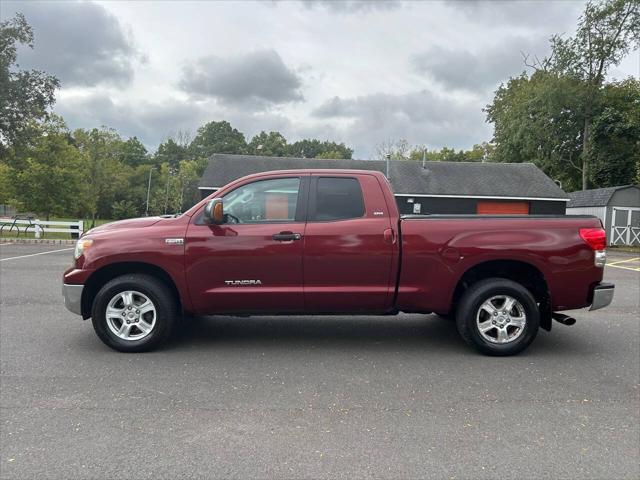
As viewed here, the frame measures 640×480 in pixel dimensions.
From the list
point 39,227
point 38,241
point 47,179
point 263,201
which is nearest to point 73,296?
point 263,201

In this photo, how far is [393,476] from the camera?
8.83 ft

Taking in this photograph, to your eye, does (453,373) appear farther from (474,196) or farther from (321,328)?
(474,196)

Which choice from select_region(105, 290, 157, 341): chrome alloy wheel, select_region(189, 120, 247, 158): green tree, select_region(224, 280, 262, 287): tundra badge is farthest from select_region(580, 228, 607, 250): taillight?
select_region(189, 120, 247, 158): green tree

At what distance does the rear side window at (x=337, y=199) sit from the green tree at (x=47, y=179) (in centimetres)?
2717

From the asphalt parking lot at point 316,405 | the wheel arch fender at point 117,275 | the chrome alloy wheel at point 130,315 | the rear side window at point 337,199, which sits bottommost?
the asphalt parking lot at point 316,405

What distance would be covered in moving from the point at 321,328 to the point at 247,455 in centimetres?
303

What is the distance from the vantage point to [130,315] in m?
4.82

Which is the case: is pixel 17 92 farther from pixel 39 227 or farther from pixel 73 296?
pixel 73 296

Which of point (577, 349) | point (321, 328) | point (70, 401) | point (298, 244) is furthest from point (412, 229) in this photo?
point (70, 401)

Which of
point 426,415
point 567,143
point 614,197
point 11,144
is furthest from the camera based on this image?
point 567,143

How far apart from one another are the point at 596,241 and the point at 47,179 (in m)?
29.4

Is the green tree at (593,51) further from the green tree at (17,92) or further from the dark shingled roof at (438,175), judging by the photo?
the green tree at (17,92)

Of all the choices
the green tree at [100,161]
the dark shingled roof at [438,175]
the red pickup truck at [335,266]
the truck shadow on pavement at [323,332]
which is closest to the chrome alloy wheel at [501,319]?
the red pickup truck at [335,266]

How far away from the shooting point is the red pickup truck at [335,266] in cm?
472
